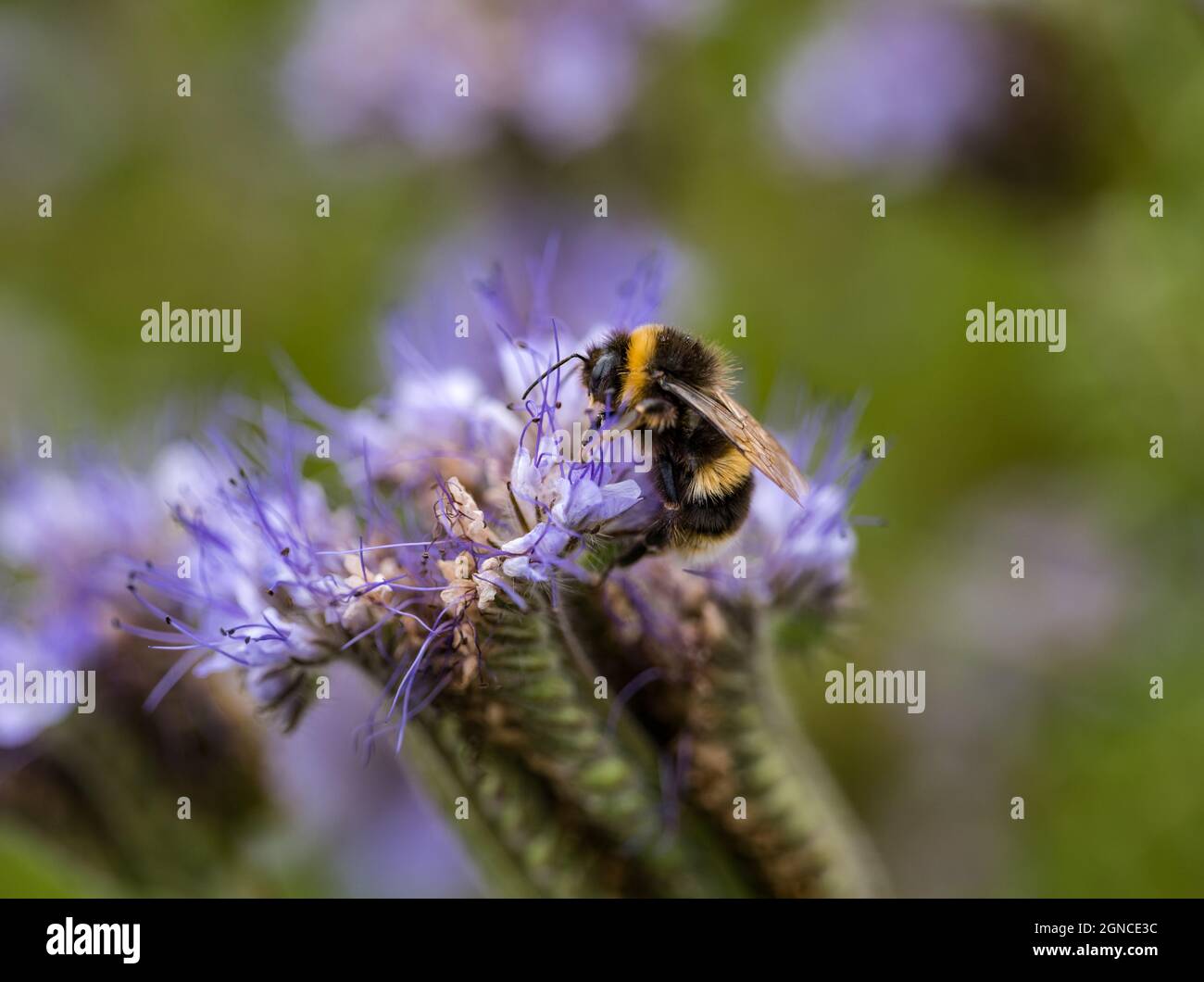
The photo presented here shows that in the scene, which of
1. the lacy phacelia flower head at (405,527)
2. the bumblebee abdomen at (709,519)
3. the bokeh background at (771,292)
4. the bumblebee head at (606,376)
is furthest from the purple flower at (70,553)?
the bumblebee abdomen at (709,519)

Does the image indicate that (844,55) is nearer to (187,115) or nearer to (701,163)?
(701,163)

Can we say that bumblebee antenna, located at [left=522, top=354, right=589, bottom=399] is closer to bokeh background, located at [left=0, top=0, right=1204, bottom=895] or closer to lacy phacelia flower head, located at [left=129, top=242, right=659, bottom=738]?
lacy phacelia flower head, located at [left=129, top=242, right=659, bottom=738]

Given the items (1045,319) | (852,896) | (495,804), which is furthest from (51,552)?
(1045,319)

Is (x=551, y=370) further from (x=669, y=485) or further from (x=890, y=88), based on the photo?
(x=890, y=88)

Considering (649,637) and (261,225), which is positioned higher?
(261,225)

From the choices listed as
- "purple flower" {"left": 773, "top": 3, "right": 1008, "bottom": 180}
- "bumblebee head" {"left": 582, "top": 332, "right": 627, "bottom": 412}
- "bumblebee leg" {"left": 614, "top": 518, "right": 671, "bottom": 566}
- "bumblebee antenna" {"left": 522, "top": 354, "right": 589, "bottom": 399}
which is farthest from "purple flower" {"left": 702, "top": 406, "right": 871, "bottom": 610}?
"purple flower" {"left": 773, "top": 3, "right": 1008, "bottom": 180}

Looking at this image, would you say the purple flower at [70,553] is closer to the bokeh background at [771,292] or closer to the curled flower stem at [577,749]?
the bokeh background at [771,292]

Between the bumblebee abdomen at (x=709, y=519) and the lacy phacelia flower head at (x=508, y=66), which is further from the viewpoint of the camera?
the lacy phacelia flower head at (x=508, y=66)
